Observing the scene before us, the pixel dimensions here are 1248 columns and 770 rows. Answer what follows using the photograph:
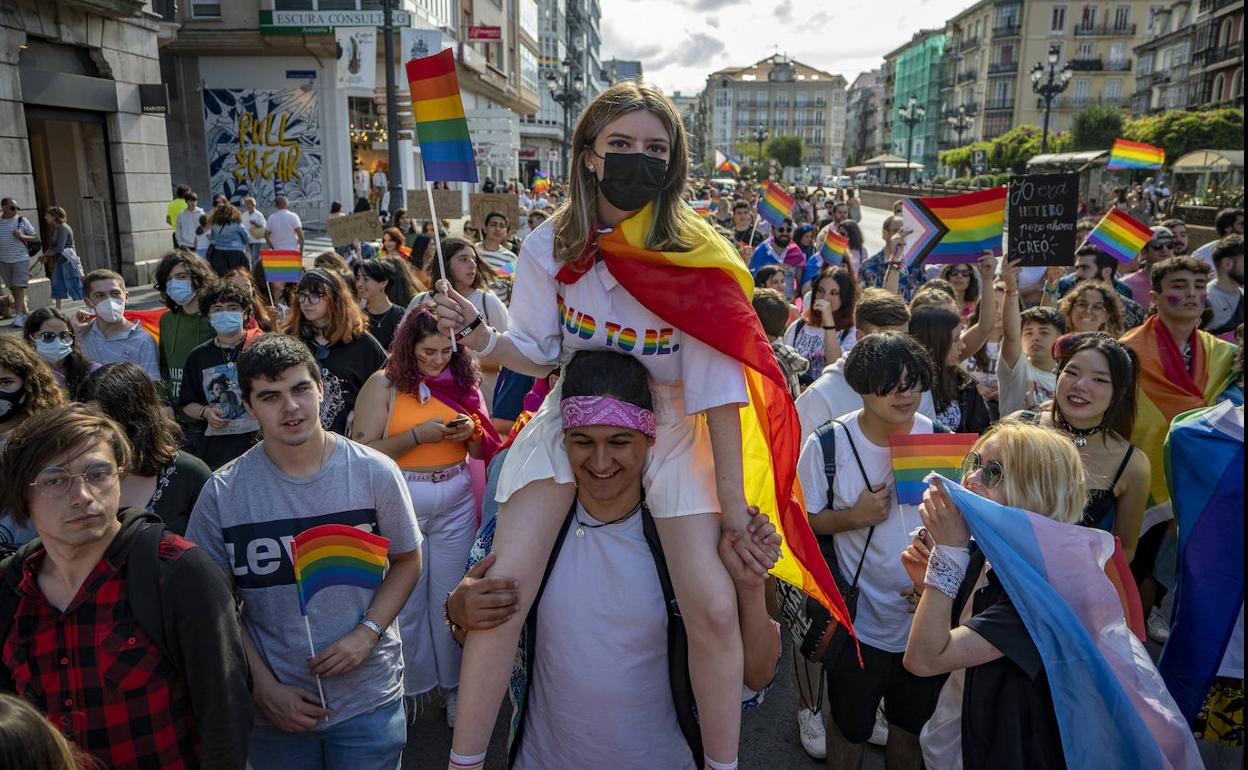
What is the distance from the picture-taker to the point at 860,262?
10.2 m

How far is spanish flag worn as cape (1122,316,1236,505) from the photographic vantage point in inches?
184

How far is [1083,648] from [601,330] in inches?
61.2

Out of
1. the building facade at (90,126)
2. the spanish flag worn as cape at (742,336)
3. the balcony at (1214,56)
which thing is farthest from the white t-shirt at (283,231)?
the balcony at (1214,56)

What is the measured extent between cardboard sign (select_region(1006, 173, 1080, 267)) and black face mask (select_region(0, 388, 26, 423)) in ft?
17.9

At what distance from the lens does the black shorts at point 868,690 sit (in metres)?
3.21

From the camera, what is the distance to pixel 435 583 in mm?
4133

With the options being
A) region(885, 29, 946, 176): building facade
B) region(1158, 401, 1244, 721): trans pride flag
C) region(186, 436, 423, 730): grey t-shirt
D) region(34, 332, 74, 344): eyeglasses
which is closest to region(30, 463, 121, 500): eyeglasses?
region(186, 436, 423, 730): grey t-shirt

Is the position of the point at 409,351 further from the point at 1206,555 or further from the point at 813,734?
the point at 1206,555

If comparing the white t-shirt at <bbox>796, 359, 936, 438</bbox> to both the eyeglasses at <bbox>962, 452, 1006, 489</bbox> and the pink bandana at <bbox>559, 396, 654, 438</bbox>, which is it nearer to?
the eyeglasses at <bbox>962, 452, 1006, 489</bbox>

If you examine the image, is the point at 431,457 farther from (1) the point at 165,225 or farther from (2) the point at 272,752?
(1) the point at 165,225

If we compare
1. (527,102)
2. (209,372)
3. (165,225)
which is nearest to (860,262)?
(209,372)

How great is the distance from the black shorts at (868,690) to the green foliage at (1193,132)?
4158 cm

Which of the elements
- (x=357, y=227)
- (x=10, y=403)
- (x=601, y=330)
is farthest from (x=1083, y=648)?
(x=357, y=227)

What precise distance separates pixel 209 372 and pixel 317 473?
2304 mm
